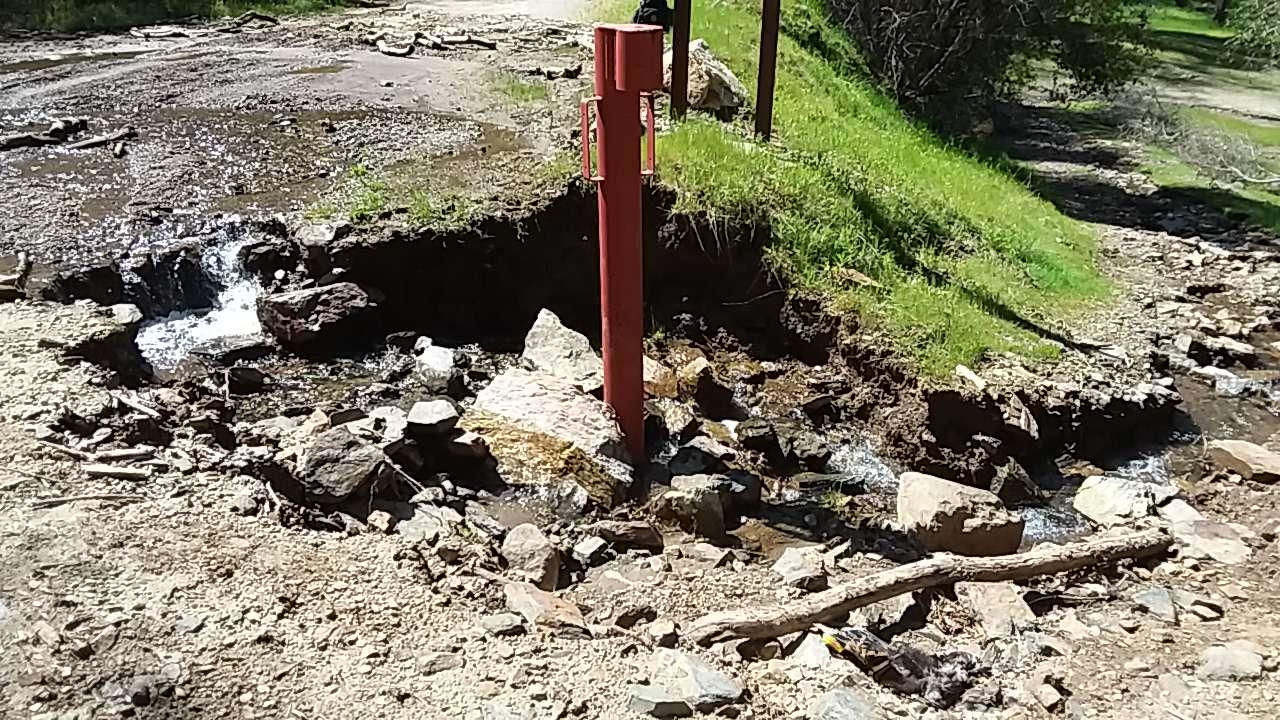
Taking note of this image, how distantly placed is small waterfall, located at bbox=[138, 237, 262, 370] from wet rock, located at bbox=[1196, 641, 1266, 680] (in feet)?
20.0

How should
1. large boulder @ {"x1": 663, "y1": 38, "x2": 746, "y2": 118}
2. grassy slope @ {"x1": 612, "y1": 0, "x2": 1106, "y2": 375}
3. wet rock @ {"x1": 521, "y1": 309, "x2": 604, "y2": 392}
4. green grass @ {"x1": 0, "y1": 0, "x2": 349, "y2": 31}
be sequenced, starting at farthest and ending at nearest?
green grass @ {"x1": 0, "y1": 0, "x2": 349, "y2": 31}
large boulder @ {"x1": 663, "y1": 38, "x2": 746, "y2": 118}
grassy slope @ {"x1": 612, "y1": 0, "x2": 1106, "y2": 375}
wet rock @ {"x1": 521, "y1": 309, "x2": 604, "y2": 392}

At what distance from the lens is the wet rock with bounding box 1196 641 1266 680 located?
4.25 m

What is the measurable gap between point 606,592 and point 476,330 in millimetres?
3884

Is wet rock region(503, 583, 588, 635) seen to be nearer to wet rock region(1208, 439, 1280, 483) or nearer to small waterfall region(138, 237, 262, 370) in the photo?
small waterfall region(138, 237, 262, 370)

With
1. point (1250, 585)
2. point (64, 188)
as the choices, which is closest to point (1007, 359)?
point (1250, 585)

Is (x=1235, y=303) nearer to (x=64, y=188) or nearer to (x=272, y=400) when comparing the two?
(x=272, y=400)

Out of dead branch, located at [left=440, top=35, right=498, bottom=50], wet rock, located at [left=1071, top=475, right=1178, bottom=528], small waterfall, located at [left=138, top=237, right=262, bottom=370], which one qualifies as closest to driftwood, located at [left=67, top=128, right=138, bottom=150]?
small waterfall, located at [left=138, top=237, right=262, bottom=370]

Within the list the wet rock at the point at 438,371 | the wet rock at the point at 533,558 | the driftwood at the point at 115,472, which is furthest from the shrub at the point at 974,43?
the driftwood at the point at 115,472

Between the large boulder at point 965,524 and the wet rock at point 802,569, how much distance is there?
71 cm

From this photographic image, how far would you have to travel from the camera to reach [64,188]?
838 cm

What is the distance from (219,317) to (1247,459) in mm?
7086

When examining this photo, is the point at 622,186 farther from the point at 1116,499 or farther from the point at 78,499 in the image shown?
the point at 1116,499

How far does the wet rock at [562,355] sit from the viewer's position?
22.1 feet

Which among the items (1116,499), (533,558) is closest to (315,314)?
(533,558)
